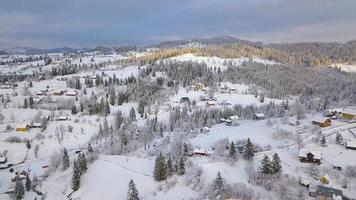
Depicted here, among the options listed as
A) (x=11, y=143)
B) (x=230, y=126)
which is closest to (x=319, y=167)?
(x=230, y=126)

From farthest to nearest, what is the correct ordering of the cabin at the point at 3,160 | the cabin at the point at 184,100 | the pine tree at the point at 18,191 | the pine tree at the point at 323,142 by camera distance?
1. the cabin at the point at 184,100
2. the cabin at the point at 3,160
3. the pine tree at the point at 323,142
4. the pine tree at the point at 18,191

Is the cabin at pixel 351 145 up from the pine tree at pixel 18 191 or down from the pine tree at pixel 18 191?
up

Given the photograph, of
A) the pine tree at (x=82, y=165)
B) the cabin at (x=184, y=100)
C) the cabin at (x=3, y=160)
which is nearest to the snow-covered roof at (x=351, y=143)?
the pine tree at (x=82, y=165)

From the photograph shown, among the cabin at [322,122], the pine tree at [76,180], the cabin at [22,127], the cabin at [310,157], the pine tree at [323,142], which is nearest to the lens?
the pine tree at [76,180]

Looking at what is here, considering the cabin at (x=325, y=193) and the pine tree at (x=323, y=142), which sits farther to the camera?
the pine tree at (x=323, y=142)

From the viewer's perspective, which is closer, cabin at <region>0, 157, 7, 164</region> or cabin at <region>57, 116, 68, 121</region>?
cabin at <region>0, 157, 7, 164</region>

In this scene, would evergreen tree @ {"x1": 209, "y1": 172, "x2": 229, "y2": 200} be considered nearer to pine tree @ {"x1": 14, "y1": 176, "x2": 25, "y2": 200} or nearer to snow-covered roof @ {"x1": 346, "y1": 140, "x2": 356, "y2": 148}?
pine tree @ {"x1": 14, "y1": 176, "x2": 25, "y2": 200}

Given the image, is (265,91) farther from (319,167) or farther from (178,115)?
(319,167)

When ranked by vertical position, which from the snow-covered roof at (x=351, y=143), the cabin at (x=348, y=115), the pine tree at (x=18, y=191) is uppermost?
the cabin at (x=348, y=115)

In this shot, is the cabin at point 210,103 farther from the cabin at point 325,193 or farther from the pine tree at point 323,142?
the cabin at point 325,193

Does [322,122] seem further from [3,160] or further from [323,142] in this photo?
[3,160]

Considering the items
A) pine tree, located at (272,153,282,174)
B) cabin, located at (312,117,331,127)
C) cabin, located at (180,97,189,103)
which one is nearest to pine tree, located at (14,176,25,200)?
pine tree, located at (272,153,282,174)

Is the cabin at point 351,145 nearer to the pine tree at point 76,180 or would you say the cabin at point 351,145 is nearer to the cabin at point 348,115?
the cabin at point 348,115
